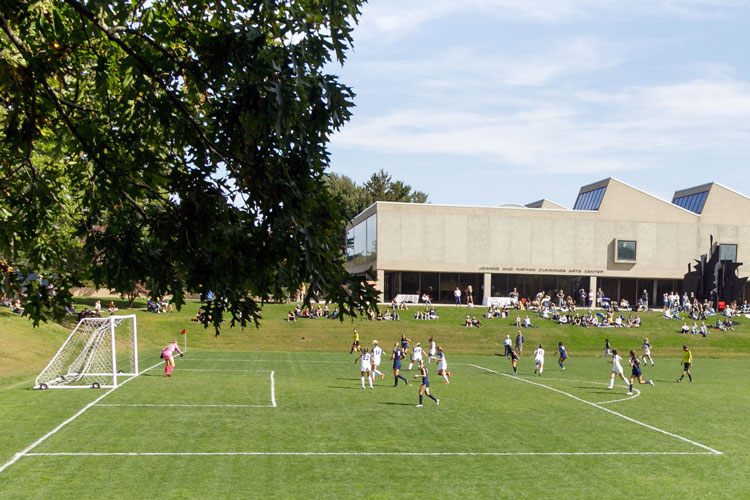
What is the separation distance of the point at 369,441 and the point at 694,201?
75417 mm

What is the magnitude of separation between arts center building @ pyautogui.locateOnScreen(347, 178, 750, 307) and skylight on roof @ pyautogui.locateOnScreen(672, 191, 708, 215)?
1114mm

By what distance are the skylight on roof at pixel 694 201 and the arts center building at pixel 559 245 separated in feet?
3.65

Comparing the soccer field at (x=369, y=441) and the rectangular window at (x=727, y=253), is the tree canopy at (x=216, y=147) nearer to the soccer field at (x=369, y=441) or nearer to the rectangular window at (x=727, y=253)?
the soccer field at (x=369, y=441)

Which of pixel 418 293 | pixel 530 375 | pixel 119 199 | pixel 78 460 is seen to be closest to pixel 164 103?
pixel 119 199

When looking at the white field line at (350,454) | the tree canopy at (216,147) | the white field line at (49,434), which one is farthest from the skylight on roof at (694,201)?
the tree canopy at (216,147)

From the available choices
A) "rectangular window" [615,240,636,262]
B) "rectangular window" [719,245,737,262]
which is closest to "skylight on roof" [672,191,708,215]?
"rectangular window" [719,245,737,262]

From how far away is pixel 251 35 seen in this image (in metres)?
6.86

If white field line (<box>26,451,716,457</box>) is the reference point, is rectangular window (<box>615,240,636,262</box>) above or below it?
above

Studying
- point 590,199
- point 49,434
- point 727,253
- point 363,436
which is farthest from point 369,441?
point 727,253

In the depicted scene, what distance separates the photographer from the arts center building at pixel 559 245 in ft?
251

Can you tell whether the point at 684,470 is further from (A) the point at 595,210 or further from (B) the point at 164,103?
(A) the point at 595,210

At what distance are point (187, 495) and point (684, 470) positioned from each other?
41.4ft

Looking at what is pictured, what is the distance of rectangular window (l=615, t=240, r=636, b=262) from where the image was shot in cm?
7919

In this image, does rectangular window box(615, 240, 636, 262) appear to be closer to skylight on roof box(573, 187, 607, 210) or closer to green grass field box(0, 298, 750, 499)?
skylight on roof box(573, 187, 607, 210)
